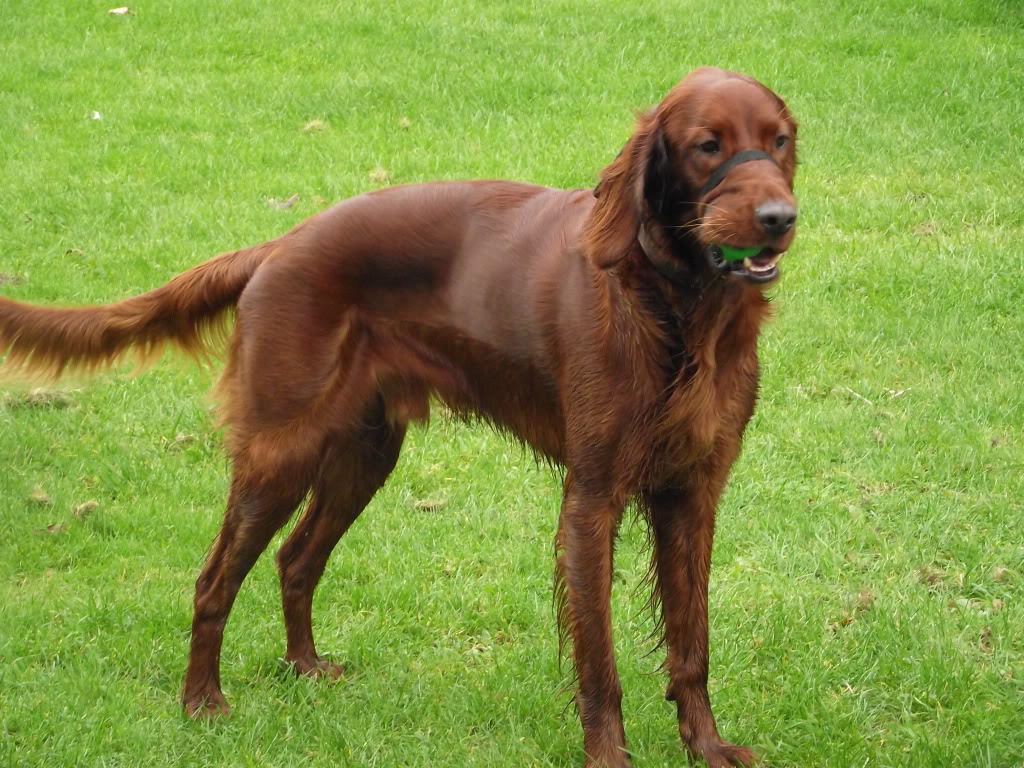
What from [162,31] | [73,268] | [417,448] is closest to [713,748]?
[417,448]

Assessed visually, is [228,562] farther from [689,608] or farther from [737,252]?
[737,252]

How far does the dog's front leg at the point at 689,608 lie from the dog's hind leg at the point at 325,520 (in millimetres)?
910

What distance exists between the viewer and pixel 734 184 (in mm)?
2797

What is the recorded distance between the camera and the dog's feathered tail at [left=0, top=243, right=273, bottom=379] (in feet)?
12.3

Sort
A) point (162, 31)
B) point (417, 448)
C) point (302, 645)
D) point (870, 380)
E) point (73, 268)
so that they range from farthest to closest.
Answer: point (162, 31) → point (73, 268) → point (870, 380) → point (417, 448) → point (302, 645)

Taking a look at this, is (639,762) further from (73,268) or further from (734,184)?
Result: (73,268)

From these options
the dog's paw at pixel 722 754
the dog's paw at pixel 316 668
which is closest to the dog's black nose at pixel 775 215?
the dog's paw at pixel 722 754

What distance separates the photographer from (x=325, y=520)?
3.95 metres

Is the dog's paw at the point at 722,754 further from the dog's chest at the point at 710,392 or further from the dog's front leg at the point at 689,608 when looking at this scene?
the dog's chest at the point at 710,392

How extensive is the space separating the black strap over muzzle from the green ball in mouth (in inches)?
5.2

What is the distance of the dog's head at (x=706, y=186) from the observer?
275 centimetres

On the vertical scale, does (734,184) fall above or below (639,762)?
above

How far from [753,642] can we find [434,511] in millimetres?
1368

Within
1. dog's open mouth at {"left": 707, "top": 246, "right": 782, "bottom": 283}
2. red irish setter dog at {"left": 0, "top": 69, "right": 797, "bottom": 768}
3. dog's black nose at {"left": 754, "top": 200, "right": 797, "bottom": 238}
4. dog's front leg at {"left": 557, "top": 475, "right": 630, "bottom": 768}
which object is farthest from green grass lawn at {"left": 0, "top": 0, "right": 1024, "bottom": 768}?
dog's black nose at {"left": 754, "top": 200, "right": 797, "bottom": 238}
